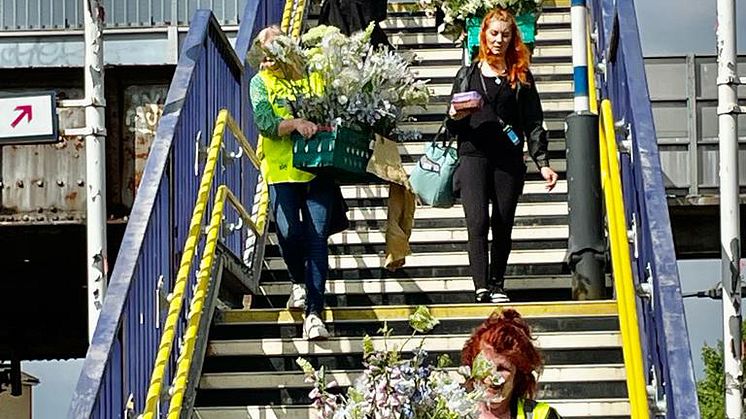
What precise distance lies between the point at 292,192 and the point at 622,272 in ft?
5.86

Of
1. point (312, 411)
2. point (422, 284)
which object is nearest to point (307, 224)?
point (312, 411)

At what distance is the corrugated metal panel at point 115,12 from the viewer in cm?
1872

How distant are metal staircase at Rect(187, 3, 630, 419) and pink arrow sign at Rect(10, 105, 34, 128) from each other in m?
2.72

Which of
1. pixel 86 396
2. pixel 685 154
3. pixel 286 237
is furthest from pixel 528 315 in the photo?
pixel 685 154

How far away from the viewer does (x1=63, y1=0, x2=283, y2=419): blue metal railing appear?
7352 mm

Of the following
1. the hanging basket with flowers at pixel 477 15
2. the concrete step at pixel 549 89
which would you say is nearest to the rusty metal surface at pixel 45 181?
the concrete step at pixel 549 89

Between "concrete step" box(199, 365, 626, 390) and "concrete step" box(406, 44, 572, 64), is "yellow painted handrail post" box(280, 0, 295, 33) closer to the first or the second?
"concrete step" box(406, 44, 572, 64)

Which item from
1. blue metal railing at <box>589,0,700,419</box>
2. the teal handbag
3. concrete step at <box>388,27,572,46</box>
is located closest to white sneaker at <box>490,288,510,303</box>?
the teal handbag

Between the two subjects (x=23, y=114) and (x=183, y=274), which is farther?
(x=23, y=114)

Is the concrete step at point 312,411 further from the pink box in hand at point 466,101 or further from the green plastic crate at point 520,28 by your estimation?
the green plastic crate at point 520,28

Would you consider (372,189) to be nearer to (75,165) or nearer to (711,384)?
(75,165)

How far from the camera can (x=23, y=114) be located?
42.8ft

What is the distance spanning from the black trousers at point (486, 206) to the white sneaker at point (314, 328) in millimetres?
859

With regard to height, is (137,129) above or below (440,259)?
above
